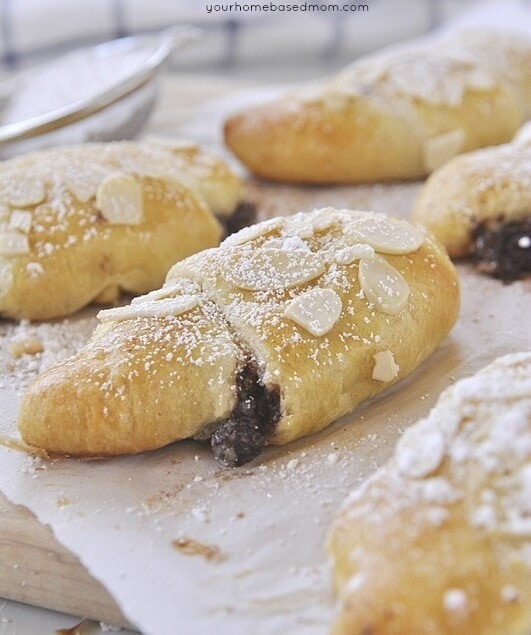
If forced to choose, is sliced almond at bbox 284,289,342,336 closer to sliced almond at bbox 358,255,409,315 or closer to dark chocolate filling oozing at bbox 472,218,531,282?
sliced almond at bbox 358,255,409,315

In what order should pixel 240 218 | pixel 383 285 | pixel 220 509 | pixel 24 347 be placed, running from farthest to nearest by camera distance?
pixel 240 218 < pixel 24 347 < pixel 383 285 < pixel 220 509

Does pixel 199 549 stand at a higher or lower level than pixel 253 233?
lower

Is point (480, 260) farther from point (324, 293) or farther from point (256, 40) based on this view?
point (256, 40)

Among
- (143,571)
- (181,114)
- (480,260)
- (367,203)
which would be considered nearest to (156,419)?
(143,571)

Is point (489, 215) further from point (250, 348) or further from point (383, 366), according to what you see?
point (250, 348)

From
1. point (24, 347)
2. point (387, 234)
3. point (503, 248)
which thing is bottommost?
point (503, 248)

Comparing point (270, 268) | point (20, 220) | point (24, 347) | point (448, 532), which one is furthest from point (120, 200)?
point (448, 532)

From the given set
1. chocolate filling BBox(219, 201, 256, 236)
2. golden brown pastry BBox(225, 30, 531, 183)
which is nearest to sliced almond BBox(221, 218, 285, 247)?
chocolate filling BBox(219, 201, 256, 236)

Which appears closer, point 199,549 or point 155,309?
point 199,549
